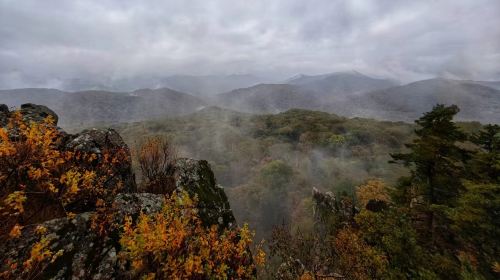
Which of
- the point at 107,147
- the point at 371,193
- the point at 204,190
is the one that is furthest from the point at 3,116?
the point at 371,193

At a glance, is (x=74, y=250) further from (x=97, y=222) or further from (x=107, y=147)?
(x=107, y=147)

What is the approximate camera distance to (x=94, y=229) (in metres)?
7.87

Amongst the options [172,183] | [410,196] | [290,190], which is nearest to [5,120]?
[172,183]

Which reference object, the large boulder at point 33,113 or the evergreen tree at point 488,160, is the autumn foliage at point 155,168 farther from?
the evergreen tree at point 488,160

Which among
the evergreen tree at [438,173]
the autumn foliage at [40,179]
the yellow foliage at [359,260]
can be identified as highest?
the autumn foliage at [40,179]

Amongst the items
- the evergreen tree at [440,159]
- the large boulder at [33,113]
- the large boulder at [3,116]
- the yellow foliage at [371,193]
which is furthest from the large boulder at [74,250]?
the yellow foliage at [371,193]

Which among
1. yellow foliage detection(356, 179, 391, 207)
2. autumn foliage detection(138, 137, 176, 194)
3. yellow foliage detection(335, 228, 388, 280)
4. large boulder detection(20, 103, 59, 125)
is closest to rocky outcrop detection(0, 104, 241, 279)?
autumn foliage detection(138, 137, 176, 194)

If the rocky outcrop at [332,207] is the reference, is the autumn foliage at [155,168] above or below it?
above

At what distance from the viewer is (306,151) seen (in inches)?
5374

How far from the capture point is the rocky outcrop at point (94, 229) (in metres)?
6.60

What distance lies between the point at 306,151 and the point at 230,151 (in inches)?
1665

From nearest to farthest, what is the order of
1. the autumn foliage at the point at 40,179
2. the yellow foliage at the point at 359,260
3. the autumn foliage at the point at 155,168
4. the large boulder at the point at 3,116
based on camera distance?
the autumn foliage at the point at 40,179, the autumn foliage at the point at 155,168, the large boulder at the point at 3,116, the yellow foliage at the point at 359,260

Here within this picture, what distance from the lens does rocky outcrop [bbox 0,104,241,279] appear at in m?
6.60

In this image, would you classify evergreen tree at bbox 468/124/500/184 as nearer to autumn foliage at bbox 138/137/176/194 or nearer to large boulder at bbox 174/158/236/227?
large boulder at bbox 174/158/236/227
